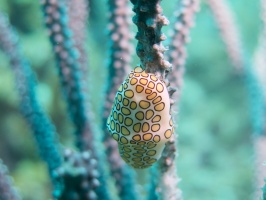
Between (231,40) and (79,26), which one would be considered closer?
(79,26)

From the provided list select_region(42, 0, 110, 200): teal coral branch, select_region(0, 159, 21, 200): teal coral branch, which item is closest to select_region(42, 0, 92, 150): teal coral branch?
select_region(42, 0, 110, 200): teal coral branch

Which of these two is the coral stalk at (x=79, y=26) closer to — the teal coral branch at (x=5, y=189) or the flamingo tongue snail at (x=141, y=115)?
the teal coral branch at (x=5, y=189)

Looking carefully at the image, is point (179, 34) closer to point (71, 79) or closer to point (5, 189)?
point (71, 79)

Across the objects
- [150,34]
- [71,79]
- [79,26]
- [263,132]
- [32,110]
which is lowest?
[150,34]

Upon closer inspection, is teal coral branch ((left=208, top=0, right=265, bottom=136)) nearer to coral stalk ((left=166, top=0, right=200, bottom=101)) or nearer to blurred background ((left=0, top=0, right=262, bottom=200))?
blurred background ((left=0, top=0, right=262, bottom=200))

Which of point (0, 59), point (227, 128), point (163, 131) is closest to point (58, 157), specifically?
point (163, 131)

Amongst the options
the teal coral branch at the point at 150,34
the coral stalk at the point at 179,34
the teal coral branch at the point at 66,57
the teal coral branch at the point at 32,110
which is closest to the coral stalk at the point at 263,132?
the coral stalk at the point at 179,34

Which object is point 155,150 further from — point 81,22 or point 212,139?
point 212,139

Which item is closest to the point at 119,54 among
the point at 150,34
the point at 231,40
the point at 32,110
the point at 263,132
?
the point at 32,110
